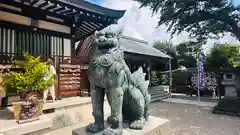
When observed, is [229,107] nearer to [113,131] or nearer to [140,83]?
[140,83]

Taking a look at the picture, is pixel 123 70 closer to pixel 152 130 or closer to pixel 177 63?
pixel 152 130

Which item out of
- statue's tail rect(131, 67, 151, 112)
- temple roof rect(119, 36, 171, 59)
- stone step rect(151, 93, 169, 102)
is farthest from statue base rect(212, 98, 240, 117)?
statue's tail rect(131, 67, 151, 112)

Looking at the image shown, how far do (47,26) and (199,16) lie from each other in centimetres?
871

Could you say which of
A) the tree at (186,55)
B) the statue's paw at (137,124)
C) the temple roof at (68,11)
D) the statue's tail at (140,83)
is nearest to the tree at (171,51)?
the tree at (186,55)

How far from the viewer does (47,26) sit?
5.12 m

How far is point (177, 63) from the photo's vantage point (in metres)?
18.0

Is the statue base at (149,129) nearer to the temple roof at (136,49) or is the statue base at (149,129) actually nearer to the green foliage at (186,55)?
the temple roof at (136,49)

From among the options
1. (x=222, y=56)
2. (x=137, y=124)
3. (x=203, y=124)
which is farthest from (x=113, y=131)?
(x=222, y=56)

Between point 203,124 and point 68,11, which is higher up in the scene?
point 68,11

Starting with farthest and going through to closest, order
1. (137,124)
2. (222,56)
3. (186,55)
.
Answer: (186,55), (222,56), (137,124)

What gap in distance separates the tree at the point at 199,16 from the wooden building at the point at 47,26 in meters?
6.17

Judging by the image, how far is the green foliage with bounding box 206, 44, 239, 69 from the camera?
1257 cm

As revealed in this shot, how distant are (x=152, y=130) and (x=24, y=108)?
7.45 ft

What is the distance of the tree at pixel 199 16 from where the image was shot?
945cm
